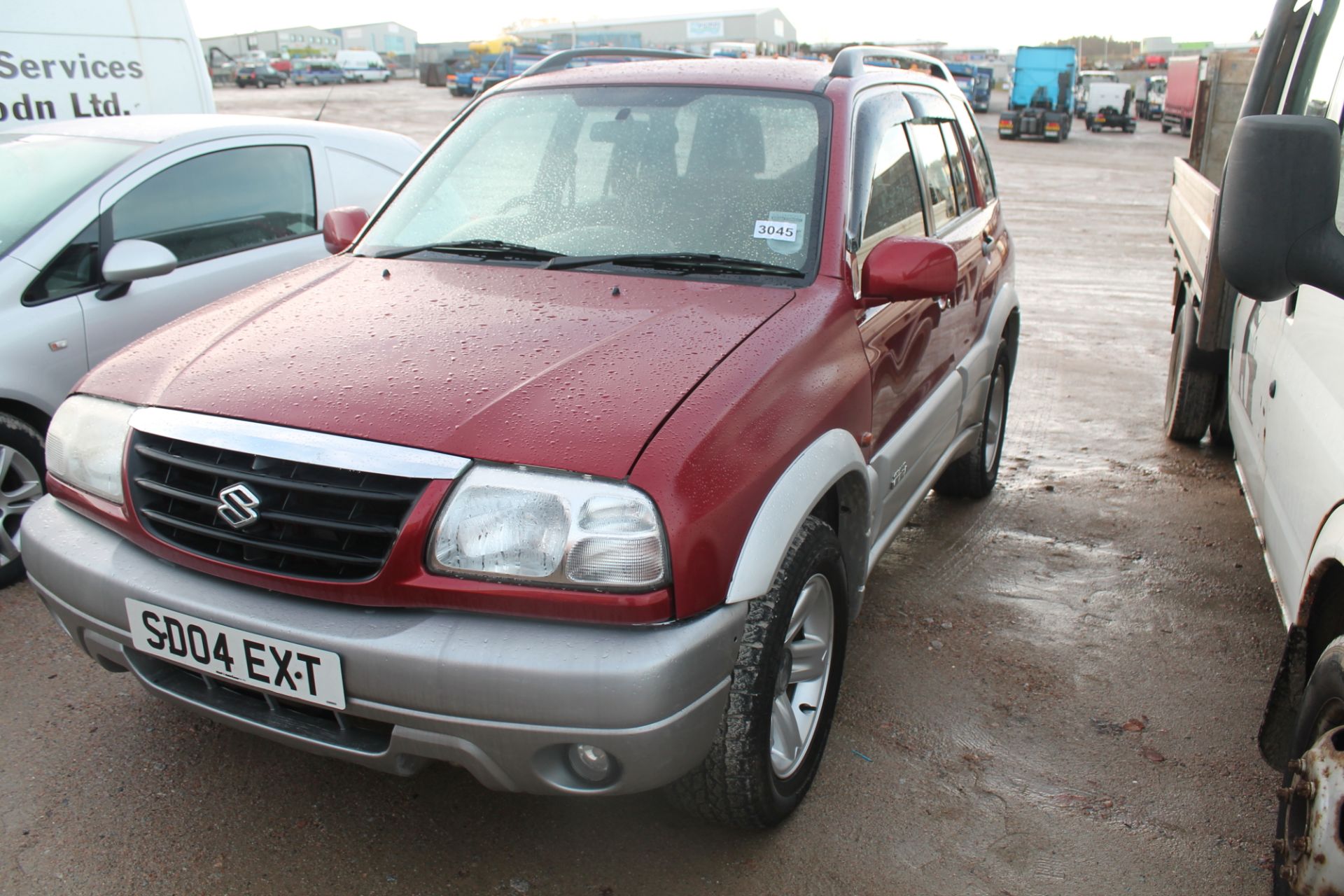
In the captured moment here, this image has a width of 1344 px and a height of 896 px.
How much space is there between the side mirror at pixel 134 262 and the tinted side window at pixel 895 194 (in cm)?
261

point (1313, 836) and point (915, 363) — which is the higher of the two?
point (915, 363)

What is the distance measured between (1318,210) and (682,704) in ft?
4.58

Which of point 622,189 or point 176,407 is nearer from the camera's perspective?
point 176,407

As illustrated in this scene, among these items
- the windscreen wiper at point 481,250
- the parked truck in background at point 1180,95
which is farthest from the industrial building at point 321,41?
the windscreen wiper at point 481,250

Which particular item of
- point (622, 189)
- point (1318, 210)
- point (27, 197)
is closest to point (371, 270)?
point (622, 189)

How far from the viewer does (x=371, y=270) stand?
2.94m

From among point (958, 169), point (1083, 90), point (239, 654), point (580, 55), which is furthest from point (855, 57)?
point (1083, 90)

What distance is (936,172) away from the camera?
3.71 m

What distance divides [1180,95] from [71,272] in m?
35.0

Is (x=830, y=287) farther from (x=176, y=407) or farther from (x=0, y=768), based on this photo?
(x=0, y=768)

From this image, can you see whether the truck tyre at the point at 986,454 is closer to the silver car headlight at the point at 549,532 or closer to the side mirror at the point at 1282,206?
the side mirror at the point at 1282,206

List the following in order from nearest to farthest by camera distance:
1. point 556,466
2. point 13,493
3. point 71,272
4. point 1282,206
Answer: point 1282,206, point 556,466, point 13,493, point 71,272

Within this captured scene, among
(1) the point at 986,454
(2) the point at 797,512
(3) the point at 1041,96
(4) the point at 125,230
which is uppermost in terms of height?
(4) the point at 125,230

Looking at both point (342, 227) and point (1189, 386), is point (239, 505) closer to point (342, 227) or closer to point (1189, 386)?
point (342, 227)
